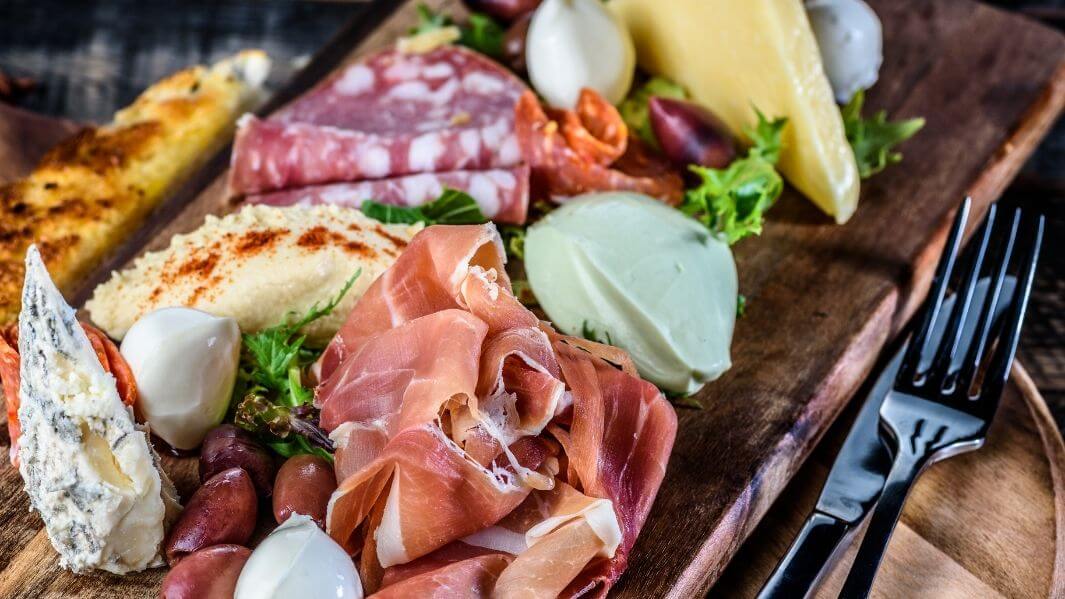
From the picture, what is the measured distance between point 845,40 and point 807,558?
4.98 feet

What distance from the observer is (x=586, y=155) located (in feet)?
8.23

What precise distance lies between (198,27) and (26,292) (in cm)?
253

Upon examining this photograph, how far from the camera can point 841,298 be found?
2.41 m

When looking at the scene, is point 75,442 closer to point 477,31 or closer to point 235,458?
point 235,458

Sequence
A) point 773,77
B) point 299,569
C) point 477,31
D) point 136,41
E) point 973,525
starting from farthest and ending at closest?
point 136,41, point 477,31, point 773,77, point 973,525, point 299,569

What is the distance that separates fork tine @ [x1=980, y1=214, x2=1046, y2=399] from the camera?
2.16 meters

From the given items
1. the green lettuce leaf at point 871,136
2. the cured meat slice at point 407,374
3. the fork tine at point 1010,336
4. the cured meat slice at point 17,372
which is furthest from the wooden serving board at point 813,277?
the cured meat slice at point 407,374

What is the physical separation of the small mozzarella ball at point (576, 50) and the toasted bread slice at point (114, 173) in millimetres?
944

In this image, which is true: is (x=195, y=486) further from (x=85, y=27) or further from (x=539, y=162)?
(x=85, y=27)

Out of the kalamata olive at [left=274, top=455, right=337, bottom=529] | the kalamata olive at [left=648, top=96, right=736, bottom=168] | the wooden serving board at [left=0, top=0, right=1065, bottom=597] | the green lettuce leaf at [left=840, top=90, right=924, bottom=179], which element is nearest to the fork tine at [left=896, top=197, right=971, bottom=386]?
the wooden serving board at [left=0, top=0, right=1065, bottom=597]

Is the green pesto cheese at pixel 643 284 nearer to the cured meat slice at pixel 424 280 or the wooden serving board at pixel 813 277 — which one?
the wooden serving board at pixel 813 277

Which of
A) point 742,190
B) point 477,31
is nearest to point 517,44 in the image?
point 477,31

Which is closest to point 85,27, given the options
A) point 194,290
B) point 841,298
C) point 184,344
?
point 194,290

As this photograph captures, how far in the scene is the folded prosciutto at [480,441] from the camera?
165cm
